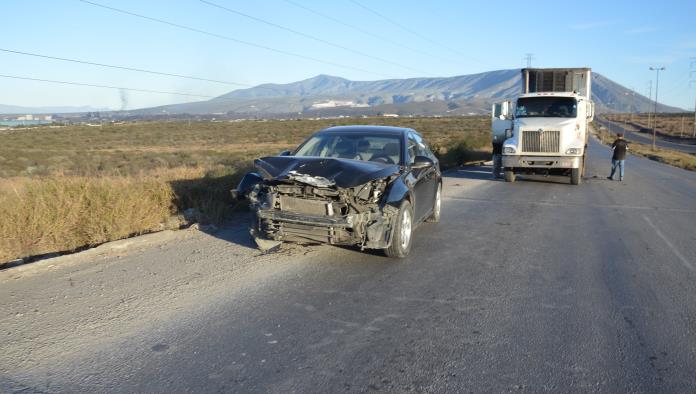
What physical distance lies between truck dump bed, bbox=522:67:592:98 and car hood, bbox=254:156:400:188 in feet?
49.9

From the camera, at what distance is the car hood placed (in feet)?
20.5

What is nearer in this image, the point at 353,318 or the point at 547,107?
the point at 353,318

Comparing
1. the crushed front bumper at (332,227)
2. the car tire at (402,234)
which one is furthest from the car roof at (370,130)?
the crushed front bumper at (332,227)

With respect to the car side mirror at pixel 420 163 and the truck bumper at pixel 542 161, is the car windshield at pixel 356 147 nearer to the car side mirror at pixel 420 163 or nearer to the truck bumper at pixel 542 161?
the car side mirror at pixel 420 163

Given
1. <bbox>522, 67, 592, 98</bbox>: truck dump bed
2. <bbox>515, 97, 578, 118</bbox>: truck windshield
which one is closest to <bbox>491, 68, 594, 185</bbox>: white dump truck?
<bbox>515, 97, 578, 118</bbox>: truck windshield

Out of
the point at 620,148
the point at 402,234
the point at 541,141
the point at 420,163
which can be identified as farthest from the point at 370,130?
the point at 620,148

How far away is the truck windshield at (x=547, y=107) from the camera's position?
17016 mm

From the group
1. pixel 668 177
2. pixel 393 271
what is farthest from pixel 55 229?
pixel 668 177

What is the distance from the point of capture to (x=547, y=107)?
17266 mm

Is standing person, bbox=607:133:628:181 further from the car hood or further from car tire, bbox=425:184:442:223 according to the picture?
the car hood

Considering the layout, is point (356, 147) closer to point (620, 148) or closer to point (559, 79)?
point (620, 148)

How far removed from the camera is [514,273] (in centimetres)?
642

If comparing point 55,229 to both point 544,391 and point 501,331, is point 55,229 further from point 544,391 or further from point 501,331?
point 544,391

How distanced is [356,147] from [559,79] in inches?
595
